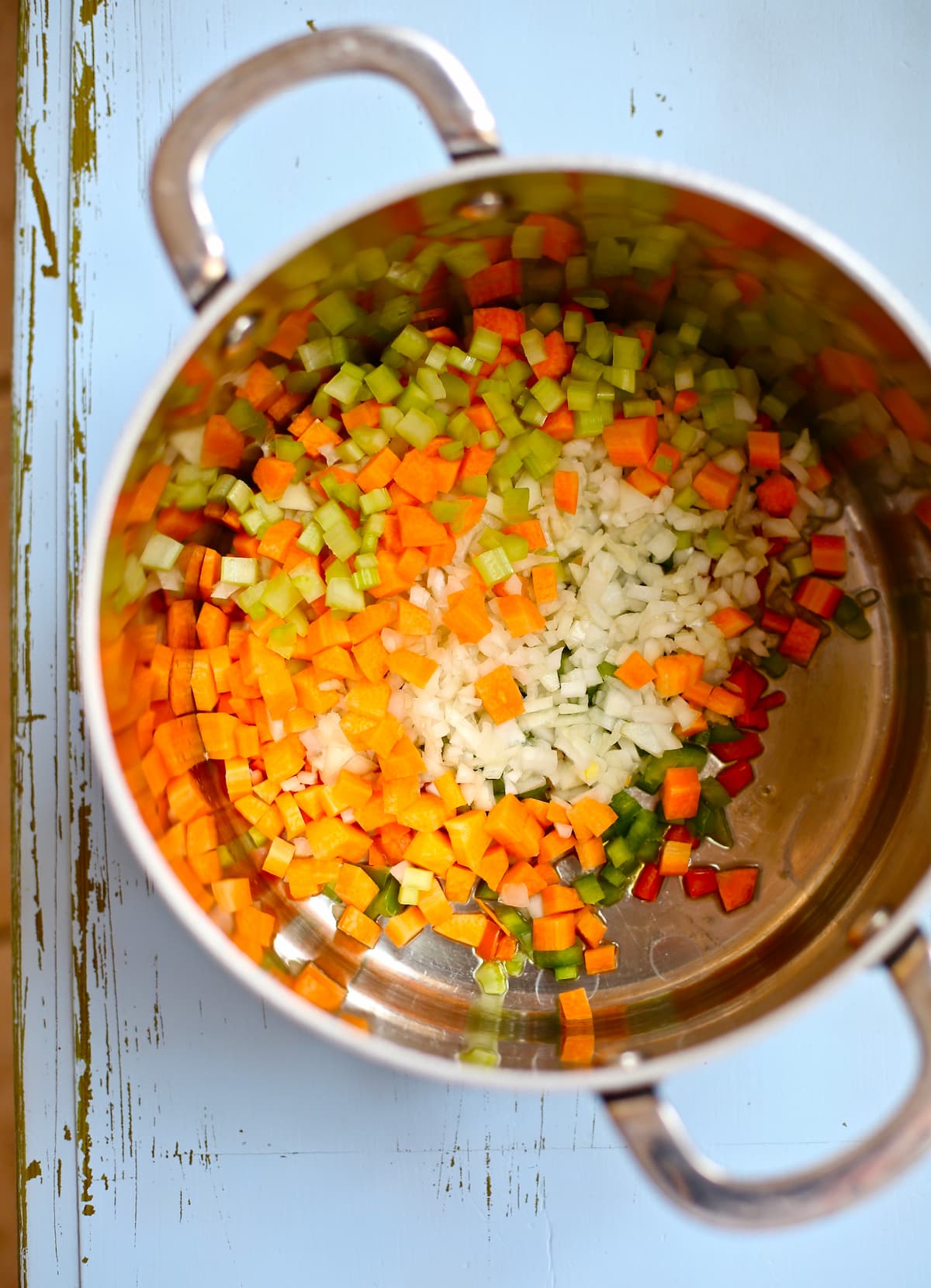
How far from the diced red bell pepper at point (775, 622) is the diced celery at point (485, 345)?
42 centimetres

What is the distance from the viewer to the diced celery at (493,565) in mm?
1039

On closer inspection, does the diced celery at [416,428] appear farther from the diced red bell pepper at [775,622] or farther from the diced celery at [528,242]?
A: the diced red bell pepper at [775,622]

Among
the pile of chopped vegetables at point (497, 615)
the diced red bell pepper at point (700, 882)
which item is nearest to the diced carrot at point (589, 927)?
the pile of chopped vegetables at point (497, 615)

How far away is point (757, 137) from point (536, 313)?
0.97 ft

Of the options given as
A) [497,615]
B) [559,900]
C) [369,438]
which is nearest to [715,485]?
[497,615]

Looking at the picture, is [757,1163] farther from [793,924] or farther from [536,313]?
[536,313]

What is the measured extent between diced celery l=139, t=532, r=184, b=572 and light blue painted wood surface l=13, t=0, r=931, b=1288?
0.49 feet

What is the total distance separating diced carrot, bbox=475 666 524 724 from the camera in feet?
3.45

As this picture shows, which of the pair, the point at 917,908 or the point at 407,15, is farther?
the point at 407,15

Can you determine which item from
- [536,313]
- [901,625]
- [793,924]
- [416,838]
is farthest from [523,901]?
[536,313]

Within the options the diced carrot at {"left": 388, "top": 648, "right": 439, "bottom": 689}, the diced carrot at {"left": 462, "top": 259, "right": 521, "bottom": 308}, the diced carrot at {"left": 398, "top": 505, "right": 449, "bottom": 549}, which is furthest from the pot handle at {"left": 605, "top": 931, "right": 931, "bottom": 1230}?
the diced carrot at {"left": 462, "top": 259, "right": 521, "bottom": 308}

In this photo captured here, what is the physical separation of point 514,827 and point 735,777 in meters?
0.26

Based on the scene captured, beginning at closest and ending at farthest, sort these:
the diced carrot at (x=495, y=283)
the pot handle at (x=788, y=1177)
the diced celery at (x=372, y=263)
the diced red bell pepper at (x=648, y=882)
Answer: the pot handle at (x=788, y=1177) < the diced celery at (x=372, y=263) < the diced carrot at (x=495, y=283) < the diced red bell pepper at (x=648, y=882)

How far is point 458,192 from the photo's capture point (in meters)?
0.81
